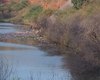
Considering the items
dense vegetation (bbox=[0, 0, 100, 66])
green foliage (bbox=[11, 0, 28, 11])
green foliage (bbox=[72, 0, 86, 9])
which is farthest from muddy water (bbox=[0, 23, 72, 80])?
green foliage (bbox=[11, 0, 28, 11])

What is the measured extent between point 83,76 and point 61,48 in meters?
15.0

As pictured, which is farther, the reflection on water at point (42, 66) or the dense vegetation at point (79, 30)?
the dense vegetation at point (79, 30)

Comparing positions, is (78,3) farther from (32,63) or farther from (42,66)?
(42,66)

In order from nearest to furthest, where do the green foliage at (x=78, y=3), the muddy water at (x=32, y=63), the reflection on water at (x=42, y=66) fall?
1. the muddy water at (x=32, y=63)
2. the reflection on water at (x=42, y=66)
3. the green foliage at (x=78, y=3)

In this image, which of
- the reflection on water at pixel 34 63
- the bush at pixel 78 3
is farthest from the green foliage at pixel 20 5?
the reflection on water at pixel 34 63

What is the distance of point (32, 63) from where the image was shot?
33.4 metres

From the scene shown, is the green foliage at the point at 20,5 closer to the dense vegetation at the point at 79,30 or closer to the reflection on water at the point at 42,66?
the dense vegetation at the point at 79,30

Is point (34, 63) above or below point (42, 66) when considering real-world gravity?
below

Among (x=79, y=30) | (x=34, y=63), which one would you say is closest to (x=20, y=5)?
(x=79, y=30)

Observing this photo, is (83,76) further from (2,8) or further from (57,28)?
(2,8)

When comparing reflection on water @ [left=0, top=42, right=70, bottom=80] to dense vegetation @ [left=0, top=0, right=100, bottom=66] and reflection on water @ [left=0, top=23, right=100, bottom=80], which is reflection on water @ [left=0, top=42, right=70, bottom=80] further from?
dense vegetation @ [left=0, top=0, right=100, bottom=66]

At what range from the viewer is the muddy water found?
26266mm

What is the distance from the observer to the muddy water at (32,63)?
86.2 feet

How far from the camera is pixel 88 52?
31.2m
